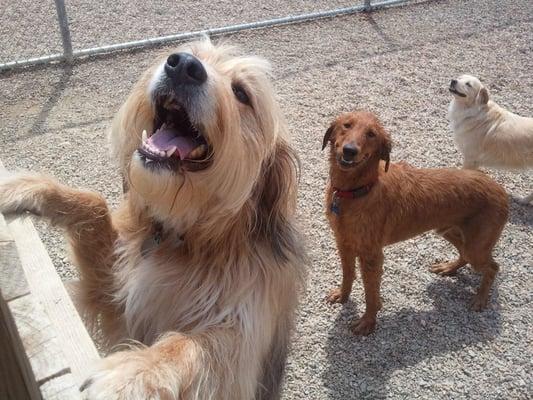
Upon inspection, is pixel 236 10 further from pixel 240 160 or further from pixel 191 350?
pixel 191 350

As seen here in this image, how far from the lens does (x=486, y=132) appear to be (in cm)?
515

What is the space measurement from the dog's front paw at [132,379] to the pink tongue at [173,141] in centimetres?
81

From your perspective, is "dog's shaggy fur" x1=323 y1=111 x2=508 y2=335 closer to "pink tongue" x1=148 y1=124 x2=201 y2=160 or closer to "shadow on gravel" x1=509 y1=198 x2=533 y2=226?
"shadow on gravel" x1=509 y1=198 x2=533 y2=226

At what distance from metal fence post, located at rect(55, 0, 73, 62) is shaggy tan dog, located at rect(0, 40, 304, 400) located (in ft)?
14.7

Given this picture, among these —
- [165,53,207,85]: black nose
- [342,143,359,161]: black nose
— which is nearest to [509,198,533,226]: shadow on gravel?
[342,143,359,161]: black nose

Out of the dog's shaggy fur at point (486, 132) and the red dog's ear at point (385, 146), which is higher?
the red dog's ear at point (385, 146)

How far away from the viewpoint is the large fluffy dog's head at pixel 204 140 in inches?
86.8

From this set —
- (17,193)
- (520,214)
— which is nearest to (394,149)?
(520,214)

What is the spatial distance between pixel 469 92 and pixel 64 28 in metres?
4.47

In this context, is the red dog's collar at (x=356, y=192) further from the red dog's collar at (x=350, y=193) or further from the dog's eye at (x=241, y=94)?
the dog's eye at (x=241, y=94)

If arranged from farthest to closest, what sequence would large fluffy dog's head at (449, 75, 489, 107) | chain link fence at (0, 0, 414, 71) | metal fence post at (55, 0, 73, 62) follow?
1. chain link fence at (0, 0, 414, 71)
2. metal fence post at (55, 0, 73, 62)
3. large fluffy dog's head at (449, 75, 489, 107)

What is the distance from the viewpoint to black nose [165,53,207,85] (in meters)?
2.18

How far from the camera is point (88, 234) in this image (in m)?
2.63

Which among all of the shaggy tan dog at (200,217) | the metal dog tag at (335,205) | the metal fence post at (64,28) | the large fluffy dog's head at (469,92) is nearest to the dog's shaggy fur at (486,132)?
the large fluffy dog's head at (469,92)
